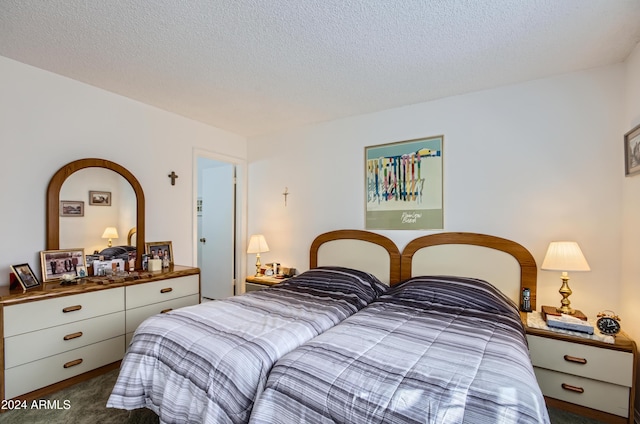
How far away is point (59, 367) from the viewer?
2.19 metres

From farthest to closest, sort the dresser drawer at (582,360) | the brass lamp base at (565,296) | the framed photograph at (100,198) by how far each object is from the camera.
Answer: the framed photograph at (100,198) < the brass lamp base at (565,296) < the dresser drawer at (582,360)

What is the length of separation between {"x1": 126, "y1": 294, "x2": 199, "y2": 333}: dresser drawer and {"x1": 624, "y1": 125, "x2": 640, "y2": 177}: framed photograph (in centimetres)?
381

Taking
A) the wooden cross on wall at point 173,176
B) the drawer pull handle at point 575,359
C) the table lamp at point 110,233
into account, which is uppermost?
the wooden cross on wall at point 173,176

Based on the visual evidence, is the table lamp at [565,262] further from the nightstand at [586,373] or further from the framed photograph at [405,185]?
the framed photograph at [405,185]

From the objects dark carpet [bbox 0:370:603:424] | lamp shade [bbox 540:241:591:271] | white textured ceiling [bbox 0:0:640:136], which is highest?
white textured ceiling [bbox 0:0:640:136]

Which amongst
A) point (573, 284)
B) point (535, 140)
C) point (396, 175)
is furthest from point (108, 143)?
point (573, 284)

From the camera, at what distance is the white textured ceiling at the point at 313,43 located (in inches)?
66.6

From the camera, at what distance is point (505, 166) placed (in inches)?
103

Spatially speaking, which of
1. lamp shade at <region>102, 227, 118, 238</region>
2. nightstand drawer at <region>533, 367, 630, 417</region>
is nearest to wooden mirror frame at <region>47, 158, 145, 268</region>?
lamp shade at <region>102, 227, 118, 238</region>

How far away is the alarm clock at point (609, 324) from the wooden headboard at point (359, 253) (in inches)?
58.3

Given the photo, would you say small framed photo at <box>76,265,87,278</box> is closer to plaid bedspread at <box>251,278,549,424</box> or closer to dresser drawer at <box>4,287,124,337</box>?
dresser drawer at <box>4,287,124,337</box>

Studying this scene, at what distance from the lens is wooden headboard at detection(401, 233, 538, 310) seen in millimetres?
2479

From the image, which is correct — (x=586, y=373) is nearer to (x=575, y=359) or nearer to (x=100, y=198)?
(x=575, y=359)

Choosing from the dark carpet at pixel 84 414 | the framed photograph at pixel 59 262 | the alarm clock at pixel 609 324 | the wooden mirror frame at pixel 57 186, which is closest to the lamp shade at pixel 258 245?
the wooden mirror frame at pixel 57 186
